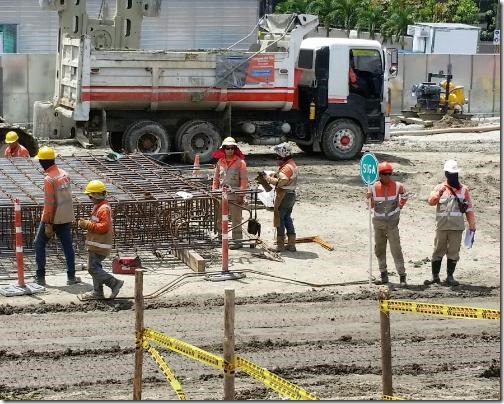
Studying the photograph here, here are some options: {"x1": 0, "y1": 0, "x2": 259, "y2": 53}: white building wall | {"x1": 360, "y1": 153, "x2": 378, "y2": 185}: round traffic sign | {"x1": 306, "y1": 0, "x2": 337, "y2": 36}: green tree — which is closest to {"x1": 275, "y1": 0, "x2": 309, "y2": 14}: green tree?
{"x1": 306, "y1": 0, "x2": 337, "y2": 36}: green tree

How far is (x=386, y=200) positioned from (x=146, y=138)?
11541 mm

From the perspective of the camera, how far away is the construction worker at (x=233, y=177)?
710 inches

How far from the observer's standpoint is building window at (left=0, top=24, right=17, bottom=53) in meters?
44.3

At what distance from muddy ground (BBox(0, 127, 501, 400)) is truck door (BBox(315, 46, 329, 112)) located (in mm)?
7816

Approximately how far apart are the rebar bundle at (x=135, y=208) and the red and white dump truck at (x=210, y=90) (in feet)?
21.6

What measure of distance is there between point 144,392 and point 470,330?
4.23 metres

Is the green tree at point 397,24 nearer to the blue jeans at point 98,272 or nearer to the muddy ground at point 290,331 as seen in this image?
the muddy ground at point 290,331

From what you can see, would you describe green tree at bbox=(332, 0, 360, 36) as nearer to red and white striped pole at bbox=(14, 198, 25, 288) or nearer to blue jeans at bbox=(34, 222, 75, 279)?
blue jeans at bbox=(34, 222, 75, 279)

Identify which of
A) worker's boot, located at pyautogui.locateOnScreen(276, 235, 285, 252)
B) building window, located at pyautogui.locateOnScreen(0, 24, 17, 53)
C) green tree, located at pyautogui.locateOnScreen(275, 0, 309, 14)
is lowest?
worker's boot, located at pyautogui.locateOnScreen(276, 235, 285, 252)

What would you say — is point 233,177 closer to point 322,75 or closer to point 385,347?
point 385,347

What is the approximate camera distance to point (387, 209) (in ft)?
51.2

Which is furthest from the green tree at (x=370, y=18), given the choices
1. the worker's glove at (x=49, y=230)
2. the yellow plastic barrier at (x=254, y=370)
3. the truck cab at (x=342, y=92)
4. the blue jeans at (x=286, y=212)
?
the yellow plastic barrier at (x=254, y=370)

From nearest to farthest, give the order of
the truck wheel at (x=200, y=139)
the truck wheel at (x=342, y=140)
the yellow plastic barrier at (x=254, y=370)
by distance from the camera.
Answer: the yellow plastic barrier at (x=254, y=370), the truck wheel at (x=200, y=139), the truck wheel at (x=342, y=140)

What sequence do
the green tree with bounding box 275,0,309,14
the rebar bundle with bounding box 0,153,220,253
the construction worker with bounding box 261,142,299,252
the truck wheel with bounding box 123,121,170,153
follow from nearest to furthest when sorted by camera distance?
1. the rebar bundle with bounding box 0,153,220,253
2. the construction worker with bounding box 261,142,299,252
3. the truck wheel with bounding box 123,121,170,153
4. the green tree with bounding box 275,0,309,14
